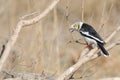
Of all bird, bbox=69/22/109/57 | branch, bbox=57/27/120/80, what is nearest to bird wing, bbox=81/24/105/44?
bird, bbox=69/22/109/57

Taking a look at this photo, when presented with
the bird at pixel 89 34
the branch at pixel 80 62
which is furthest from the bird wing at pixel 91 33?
the branch at pixel 80 62

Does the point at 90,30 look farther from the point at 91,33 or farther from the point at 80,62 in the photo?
the point at 80,62

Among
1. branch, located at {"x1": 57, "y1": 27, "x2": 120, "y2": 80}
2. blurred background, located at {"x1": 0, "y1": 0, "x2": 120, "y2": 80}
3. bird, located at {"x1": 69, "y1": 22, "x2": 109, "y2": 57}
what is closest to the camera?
branch, located at {"x1": 57, "y1": 27, "x2": 120, "y2": 80}

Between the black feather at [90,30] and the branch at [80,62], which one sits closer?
the branch at [80,62]

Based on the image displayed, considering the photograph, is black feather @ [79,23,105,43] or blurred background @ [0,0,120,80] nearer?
black feather @ [79,23,105,43]

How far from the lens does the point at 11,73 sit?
3832 millimetres

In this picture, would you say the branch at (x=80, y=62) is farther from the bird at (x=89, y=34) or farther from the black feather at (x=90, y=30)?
the black feather at (x=90, y=30)

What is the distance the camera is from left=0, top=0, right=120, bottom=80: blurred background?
4508 mm

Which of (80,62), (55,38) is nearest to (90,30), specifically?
(80,62)

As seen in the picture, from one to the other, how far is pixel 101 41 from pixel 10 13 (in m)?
3.03

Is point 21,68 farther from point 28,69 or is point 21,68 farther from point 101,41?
point 101,41

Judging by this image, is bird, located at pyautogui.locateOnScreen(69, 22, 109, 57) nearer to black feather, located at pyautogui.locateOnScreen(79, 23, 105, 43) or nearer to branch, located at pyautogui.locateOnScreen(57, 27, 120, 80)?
black feather, located at pyautogui.locateOnScreen(79, 23, 105, 43)

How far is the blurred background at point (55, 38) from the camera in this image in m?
4.51

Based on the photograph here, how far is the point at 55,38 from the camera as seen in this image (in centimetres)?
614
